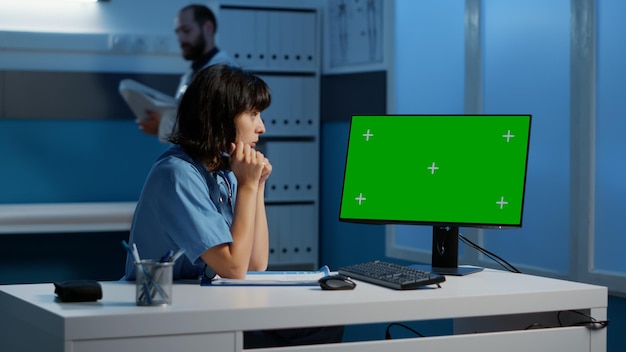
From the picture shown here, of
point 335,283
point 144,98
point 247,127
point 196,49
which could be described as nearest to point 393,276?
point 335,283

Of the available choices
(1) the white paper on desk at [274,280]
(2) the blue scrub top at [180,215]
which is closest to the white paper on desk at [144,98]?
(2) the blue scrub top at [180,215]

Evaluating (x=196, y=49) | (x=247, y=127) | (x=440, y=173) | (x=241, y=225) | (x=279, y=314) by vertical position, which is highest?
(x=196, y=49)

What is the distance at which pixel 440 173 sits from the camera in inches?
97.3

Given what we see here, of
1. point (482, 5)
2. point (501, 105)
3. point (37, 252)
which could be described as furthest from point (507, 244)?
point (37, 252)

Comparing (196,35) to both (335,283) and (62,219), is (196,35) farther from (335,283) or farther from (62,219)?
(335,283)

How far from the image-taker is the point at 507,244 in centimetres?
362

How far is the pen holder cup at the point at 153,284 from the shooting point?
1773 millimetres

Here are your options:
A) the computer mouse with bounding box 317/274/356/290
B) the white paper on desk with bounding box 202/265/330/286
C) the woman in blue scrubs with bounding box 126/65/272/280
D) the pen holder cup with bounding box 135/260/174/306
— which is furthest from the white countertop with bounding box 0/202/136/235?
the pen holder cup with bounding box 135/260/174/306

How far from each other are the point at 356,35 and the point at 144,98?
1.05 m

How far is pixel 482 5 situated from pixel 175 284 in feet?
6.91

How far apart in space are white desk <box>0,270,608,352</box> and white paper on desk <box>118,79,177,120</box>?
7.45ft

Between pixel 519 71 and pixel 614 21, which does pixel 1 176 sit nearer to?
pixel 519 71

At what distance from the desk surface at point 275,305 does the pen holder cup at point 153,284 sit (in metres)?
0.03

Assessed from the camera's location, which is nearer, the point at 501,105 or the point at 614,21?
the point at 614,21
